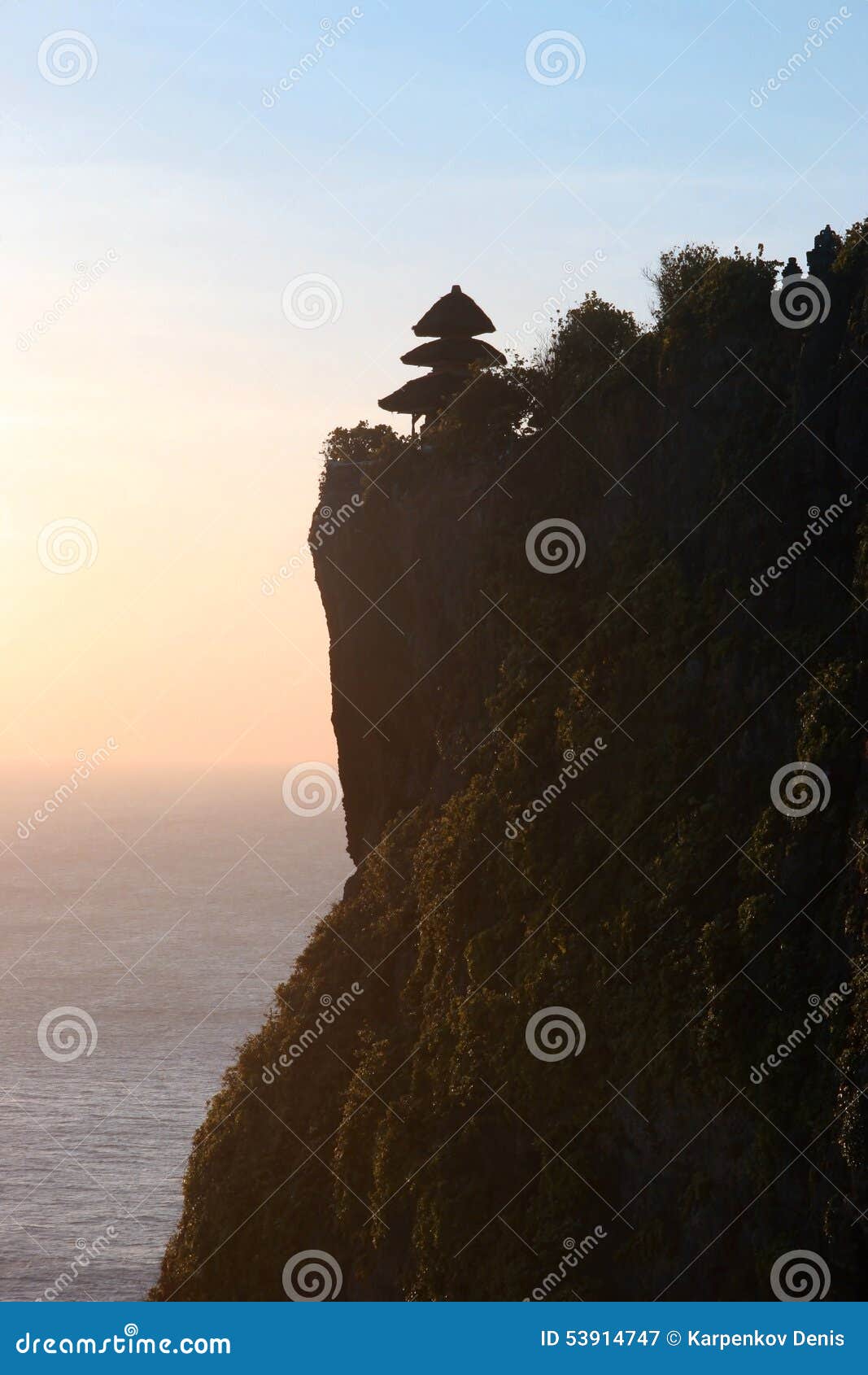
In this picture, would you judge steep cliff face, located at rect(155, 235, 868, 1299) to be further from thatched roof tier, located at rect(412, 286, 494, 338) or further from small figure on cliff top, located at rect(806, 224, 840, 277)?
thatched roof tier, located at rect(412, 286, 494, 338)

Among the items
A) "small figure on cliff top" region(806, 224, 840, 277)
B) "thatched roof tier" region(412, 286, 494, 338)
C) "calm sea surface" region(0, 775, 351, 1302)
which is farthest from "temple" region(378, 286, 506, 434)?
"calm sea surface" region(0, 775, 351, 1302)

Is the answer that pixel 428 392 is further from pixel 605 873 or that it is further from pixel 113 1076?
pixel 113 1076

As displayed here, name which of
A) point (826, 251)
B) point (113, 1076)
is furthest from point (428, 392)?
point (113, 1076)

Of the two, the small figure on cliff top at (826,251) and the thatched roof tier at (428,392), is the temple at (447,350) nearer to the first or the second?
the thatched roof tier at (428,392)

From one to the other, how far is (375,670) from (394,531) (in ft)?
16.5

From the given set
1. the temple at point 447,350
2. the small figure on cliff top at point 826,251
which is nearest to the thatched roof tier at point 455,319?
the temple at point 447,350

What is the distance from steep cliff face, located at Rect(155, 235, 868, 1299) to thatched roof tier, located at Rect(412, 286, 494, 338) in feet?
12.7

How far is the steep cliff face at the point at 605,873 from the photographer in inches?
1142

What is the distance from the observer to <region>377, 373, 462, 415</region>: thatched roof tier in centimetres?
4628

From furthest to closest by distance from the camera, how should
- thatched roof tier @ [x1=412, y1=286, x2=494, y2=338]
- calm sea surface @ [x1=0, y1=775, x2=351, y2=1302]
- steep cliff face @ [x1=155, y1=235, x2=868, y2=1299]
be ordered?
calm sea surface @ [x1=0, y1=775, x2=351, y2=1302] < thatched roof tier @ [x1=412, y1=286, x2=494, y2=338] < steep cliff face @ [x1=155, y1=235, x2=868, y2=1299]

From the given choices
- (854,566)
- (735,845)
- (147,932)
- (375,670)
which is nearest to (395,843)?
(375,670)

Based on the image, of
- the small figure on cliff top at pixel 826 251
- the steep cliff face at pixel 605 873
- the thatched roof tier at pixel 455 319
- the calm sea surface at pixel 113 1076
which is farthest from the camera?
the calm sea surface at pixel 113 1076

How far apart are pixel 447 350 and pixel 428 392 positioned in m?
1.49

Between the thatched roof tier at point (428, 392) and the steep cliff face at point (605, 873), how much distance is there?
5.03ft
